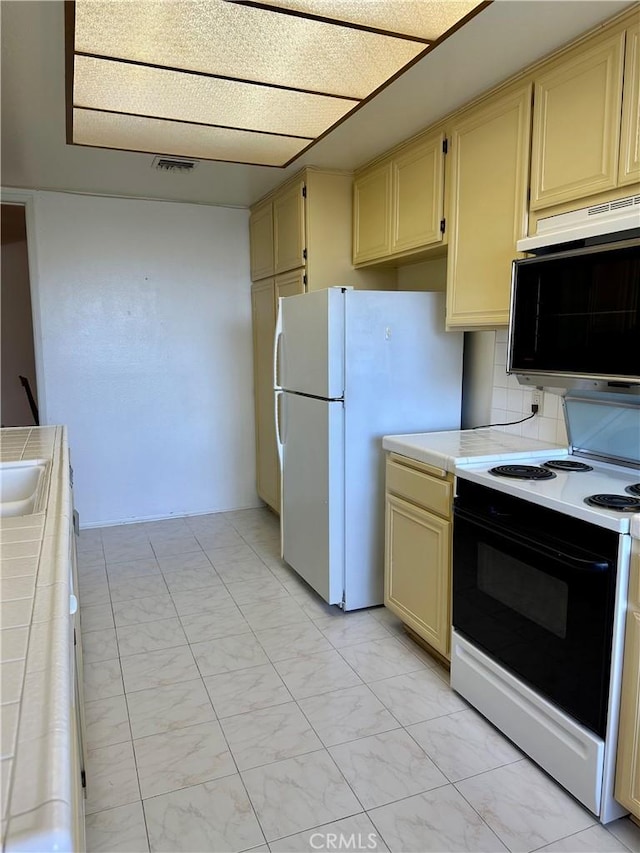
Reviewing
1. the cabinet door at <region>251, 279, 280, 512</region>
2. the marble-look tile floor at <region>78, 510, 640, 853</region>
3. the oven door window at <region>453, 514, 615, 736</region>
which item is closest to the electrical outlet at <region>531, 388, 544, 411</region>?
the oven door window at <region>453, 514, 615, 736</region>

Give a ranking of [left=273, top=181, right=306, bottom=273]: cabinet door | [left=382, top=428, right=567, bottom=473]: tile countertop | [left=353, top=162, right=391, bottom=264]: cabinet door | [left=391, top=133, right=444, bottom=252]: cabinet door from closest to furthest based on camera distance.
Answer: [left=382, top=428, right=567, bottom=473]: tile countertop
[left=391, top=133, right=444, bottom=252]: cabinet door
[left=353, top=162, right=391, bottom=264]: cabinet door
[left=273, top=181, right=306, bottom=273]: cabinet door

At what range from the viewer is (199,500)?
A: 4527 mm

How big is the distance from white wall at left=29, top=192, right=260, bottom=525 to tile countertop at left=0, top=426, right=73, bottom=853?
288 cm

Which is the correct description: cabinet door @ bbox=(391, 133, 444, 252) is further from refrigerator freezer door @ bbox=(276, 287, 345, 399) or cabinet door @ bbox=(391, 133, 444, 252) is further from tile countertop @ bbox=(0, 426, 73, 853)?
tile countertop @ bbox=(0, 426, 73, 853)

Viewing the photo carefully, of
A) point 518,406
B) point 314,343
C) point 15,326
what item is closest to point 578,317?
point 518,406

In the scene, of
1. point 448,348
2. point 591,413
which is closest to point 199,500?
point 448,348

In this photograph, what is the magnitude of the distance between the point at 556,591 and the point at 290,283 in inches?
98.9

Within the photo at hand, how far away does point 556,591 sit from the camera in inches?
67.4

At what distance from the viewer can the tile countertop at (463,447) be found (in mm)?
2199

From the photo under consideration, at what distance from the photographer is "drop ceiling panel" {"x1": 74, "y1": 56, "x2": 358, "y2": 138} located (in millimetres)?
1895

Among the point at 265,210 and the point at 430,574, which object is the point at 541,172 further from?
the point at 265,210

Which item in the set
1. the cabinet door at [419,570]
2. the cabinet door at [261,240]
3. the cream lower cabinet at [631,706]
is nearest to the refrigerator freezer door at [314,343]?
the cabinet door at [419,570]

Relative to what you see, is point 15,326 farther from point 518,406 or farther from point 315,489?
point 518,406

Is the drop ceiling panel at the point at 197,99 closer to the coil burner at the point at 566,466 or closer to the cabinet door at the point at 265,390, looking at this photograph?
the coil burner at the point at 566,466
